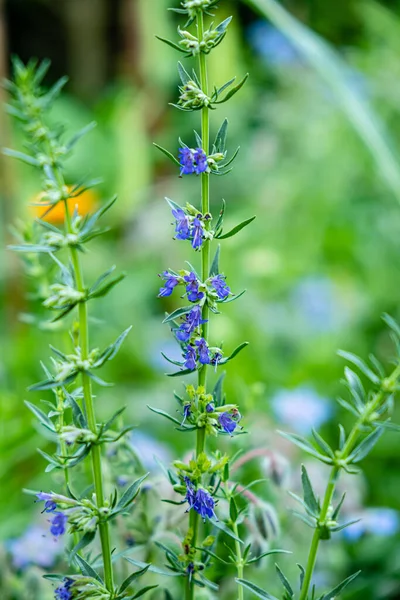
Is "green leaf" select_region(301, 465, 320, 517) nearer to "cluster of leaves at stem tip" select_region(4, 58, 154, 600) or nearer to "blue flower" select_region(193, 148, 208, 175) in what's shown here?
"cluster of leaves at stem tip" select_region(4, 58, 154, 600)

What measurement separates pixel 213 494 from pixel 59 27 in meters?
3.56

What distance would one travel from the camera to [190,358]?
1.59ft

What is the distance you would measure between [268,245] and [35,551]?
1.35 meters

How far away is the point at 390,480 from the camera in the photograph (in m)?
1.28

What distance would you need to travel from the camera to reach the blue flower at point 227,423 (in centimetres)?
49

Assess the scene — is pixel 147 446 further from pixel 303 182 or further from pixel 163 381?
pixel 303 182

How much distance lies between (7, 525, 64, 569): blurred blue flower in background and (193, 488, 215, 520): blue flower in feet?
0.98

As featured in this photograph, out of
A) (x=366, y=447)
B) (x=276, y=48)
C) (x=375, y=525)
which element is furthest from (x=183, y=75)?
(x=276, y=48)

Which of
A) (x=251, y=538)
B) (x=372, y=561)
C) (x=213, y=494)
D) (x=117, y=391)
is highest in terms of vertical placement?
(x=213, y=494)

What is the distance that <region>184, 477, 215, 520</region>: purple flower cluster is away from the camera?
1.61 ft

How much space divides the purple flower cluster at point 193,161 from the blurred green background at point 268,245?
9.7 inches

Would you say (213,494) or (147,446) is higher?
(213,494)

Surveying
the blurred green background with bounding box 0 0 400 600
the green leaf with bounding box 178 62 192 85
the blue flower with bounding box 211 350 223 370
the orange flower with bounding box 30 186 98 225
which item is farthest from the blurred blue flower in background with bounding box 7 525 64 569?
the orange flower with bounding box 30 186 98 225

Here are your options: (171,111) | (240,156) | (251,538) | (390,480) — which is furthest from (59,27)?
(251,538)
